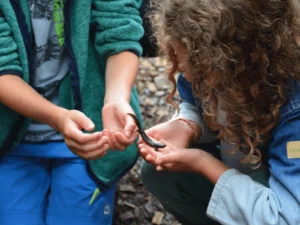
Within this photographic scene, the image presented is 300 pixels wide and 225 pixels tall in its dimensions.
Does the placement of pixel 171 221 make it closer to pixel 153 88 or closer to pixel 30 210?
pixel 30 210

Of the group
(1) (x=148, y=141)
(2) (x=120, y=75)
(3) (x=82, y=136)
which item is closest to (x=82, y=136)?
(3) (x=82, y=136)

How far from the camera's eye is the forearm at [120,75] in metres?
1.71

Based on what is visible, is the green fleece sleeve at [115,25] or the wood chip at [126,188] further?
the wood chip at [126,188]

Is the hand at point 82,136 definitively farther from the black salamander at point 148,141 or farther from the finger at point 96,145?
the black salamander at point 148,141

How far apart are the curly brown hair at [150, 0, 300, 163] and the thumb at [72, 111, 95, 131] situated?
1.04 ft

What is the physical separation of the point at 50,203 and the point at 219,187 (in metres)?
0.66

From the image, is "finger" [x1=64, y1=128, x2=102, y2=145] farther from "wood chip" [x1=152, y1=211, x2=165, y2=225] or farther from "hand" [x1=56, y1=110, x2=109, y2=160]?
"wood chip" [x1=152, y1=211, x2=165, y2=225]

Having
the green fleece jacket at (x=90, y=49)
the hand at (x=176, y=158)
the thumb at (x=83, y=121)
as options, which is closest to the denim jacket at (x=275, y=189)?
the hand at (x=176, y=158)

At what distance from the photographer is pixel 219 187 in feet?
4.82

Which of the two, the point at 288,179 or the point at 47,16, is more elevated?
the point at 47,16

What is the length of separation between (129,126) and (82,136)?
157 mm

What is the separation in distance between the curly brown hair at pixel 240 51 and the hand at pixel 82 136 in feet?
1.06

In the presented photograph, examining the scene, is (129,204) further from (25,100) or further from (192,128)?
(25,100)

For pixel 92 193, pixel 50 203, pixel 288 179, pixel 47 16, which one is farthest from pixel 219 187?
pixel 47 16
